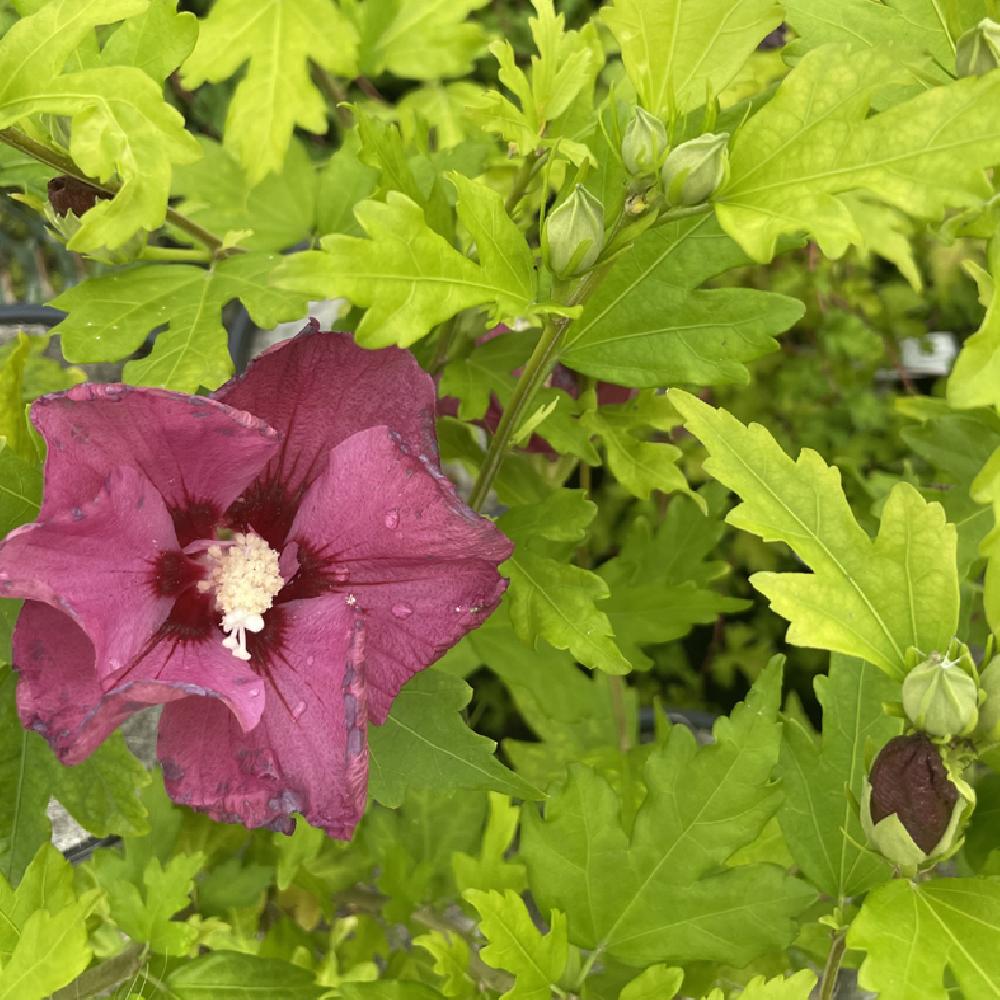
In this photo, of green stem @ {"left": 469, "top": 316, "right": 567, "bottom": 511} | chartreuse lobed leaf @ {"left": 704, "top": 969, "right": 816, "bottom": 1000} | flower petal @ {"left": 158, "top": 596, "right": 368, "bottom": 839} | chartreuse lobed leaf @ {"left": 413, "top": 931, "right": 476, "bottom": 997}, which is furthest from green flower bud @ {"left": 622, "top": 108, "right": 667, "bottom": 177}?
chartreuse lobed leaf @ {"left": 413, "top": 931, "right": 476, "bottom": 997}

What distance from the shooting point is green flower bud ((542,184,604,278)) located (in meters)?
0.69

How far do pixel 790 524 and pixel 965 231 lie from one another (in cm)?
26

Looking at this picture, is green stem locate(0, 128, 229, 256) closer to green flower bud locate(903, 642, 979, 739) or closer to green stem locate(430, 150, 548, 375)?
green stem locate(430, 150, 548, 375)

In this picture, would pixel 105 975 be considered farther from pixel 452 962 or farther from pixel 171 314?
pixel 171 314

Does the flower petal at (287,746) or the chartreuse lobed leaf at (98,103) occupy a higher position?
the chartreuse lobed leaf at (98,103)

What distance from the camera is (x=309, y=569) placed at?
786mm

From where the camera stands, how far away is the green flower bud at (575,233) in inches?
27.1

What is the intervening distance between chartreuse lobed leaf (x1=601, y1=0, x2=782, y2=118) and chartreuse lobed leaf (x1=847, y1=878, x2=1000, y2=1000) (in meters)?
0.53

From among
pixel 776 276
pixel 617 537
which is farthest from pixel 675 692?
pixel 776 276

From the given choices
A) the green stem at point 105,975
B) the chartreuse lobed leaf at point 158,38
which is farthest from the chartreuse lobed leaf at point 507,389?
the green stem at point 105,975

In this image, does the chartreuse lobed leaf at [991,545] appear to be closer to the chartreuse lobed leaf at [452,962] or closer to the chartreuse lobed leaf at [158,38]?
the chartreuse lobed leaf at [452,962]

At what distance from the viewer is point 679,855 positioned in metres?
0.90

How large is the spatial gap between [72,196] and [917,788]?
72cm

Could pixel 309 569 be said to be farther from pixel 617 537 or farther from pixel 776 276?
pixel 776 276
